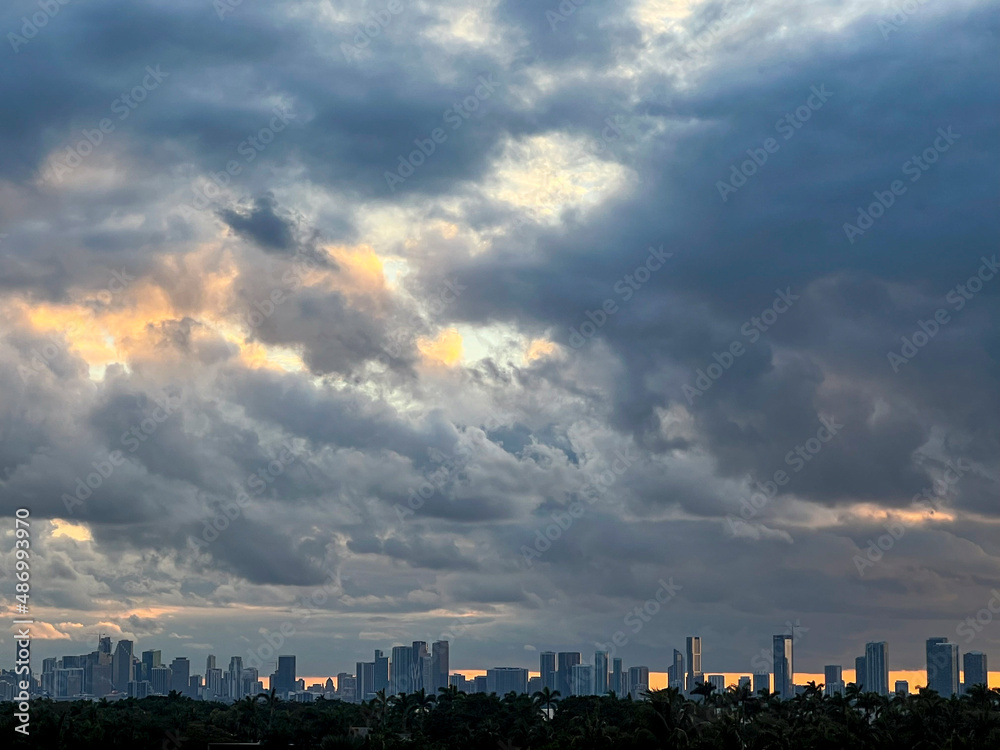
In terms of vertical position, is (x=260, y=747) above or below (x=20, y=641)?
below

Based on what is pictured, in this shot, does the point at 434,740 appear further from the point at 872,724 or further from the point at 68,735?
the point at 872,724

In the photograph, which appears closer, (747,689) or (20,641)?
(20,641)

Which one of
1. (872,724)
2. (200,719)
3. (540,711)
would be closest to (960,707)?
(872,724)

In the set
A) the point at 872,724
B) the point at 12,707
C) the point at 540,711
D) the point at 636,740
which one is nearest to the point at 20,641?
the point at 636,740

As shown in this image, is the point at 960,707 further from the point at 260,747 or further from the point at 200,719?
the point at 200,719

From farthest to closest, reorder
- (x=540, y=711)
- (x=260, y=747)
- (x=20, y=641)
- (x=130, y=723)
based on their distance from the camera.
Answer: (x=540, y=711) → (x=130, y=723) → (x=260, y=747) → (x=20, y=641)

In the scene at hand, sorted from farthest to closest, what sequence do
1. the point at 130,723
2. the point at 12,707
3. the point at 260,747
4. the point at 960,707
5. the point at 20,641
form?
the point at 12,707
the point at 130,723
the point at 260,747
the point at 960,707
the point at 20,641

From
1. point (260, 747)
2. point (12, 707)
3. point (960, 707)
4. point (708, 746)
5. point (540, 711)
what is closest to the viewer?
point (708, 746)

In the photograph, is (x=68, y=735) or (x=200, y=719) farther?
(x=200, y=719)

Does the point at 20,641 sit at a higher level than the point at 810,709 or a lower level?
higher
